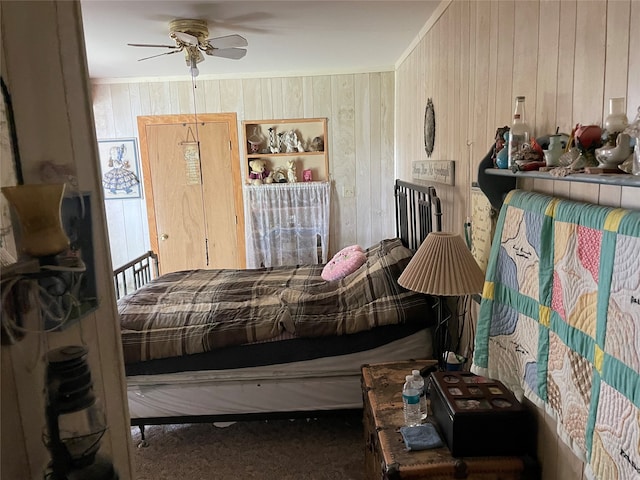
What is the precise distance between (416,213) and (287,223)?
172 centimetres

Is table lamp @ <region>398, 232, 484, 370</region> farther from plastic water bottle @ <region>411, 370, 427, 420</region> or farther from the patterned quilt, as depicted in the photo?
plastic water bottle @ <region>411, 370, 427, 420</region>

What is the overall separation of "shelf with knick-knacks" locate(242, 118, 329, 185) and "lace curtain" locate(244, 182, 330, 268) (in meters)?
0.10

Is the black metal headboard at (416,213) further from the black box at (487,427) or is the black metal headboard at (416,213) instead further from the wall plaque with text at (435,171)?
the black box at (487,427)

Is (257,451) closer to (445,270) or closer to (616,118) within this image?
(445,270)

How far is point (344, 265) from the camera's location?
10.1 ft

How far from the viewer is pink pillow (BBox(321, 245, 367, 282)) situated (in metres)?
3.02

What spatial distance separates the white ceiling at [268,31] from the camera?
238cm

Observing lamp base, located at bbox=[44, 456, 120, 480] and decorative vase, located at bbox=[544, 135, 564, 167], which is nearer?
lamp base, located at bbox=[44, 456, 120, 480]

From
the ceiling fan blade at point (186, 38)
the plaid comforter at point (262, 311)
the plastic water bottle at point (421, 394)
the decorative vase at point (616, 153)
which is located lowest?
the plastic water bottle at point (421, 394)

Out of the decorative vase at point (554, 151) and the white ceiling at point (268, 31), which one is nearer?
the decorative vase at point (554, 151)

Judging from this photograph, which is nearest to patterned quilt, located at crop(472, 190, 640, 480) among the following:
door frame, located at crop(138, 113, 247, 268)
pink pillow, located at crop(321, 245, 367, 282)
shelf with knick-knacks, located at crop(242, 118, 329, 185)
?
pink pillow, located at crop(321, 245, 367, 282)

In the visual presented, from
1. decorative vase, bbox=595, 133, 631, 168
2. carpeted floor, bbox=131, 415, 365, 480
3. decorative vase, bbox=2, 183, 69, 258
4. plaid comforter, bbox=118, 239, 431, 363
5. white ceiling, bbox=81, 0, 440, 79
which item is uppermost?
white ceiling, bbox=81, 0, 440, 79

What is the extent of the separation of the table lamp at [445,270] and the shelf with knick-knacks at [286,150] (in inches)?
107

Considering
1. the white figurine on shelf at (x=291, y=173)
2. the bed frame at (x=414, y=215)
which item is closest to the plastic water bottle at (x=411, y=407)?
the bed frame at (x=414, y=215)
